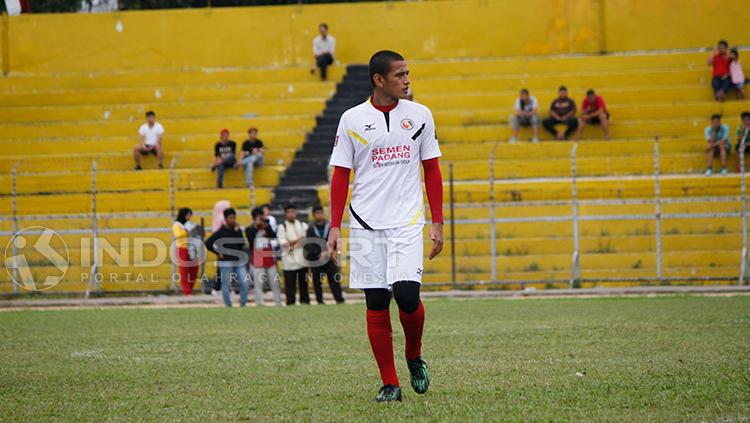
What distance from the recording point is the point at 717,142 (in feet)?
78.7

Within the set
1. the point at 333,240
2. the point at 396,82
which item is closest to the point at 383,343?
the point at 333,240

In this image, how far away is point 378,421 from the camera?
6.34 meters

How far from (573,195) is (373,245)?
14884 millimetres

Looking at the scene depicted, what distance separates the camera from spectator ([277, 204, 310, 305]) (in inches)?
798

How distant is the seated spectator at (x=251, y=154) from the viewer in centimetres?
2500

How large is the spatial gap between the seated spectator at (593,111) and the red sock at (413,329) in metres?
19.3

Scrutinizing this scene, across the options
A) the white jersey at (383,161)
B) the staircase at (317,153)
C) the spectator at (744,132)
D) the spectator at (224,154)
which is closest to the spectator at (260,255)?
the staircase at (317,153)

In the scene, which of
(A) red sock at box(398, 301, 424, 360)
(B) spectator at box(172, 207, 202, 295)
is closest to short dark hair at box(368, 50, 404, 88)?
(A) red sock at box(398, 301, 424, 360)

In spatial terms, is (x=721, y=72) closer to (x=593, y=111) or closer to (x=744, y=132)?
(x=593, y=111)

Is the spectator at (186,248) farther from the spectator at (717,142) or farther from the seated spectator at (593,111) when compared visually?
the spectator at (717,142)

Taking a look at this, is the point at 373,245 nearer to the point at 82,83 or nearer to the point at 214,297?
the point at 214,297

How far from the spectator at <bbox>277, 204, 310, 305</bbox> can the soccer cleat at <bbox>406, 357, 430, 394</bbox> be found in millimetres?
12879

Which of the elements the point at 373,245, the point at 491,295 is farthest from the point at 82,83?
the point at 373,245

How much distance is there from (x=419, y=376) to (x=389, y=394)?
0.87ft
